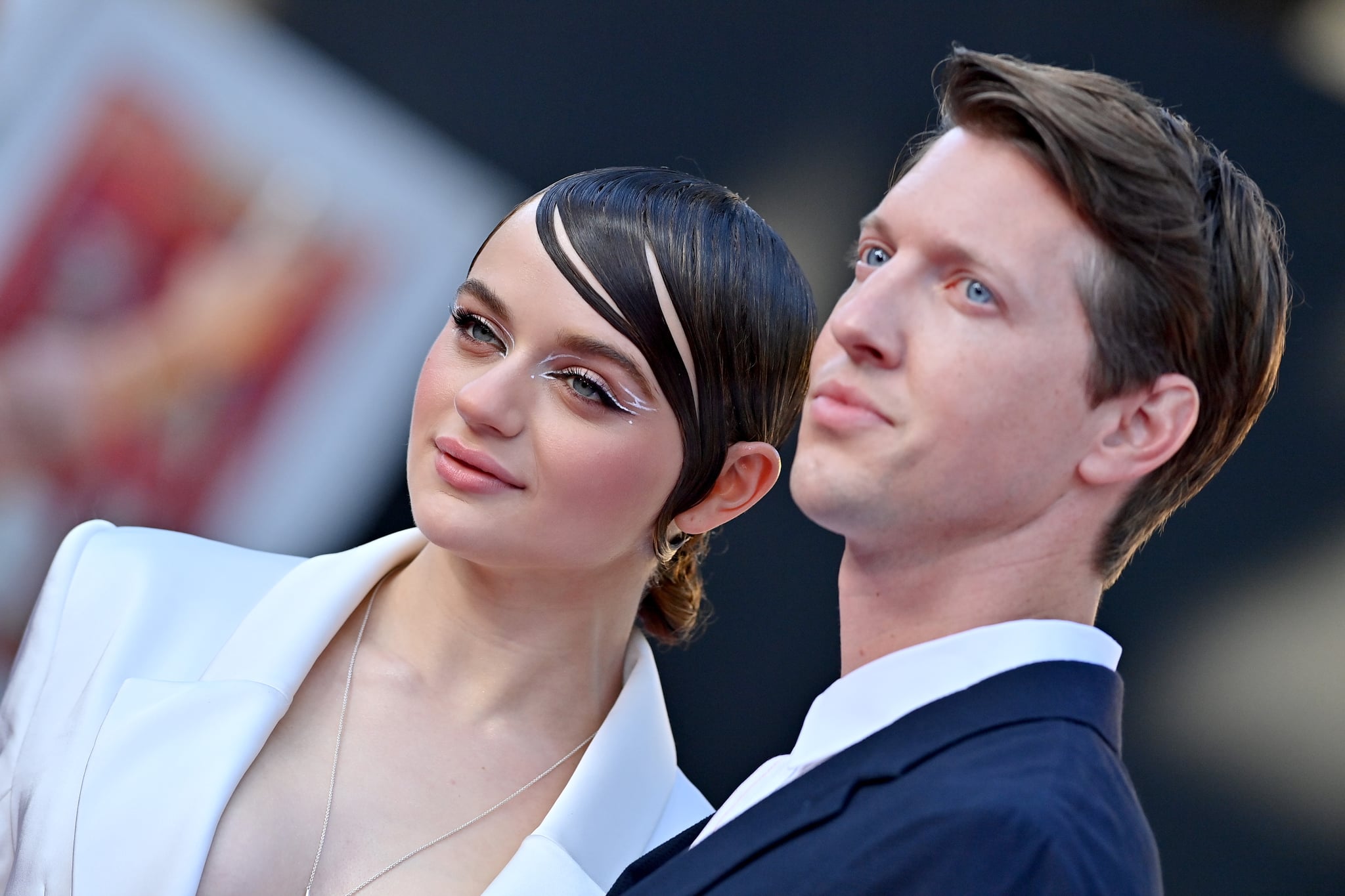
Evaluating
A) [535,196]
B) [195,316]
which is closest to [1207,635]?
[535,196]

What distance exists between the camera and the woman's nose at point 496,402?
2.04 m

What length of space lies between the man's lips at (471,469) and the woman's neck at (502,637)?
0.75 feet

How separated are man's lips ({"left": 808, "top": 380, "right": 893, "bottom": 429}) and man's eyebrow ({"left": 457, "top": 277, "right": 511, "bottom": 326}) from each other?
75 cm

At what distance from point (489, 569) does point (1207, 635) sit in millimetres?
1724

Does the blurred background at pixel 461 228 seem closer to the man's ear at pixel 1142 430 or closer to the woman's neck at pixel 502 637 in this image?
the woman's neck at pixel 502 637

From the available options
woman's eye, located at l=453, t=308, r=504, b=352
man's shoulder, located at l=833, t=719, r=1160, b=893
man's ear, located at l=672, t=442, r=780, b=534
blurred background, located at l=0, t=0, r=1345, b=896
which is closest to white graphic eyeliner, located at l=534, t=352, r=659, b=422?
woman's eye, located at l=453, t=308, r=504, b=352

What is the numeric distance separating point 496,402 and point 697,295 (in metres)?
0.38

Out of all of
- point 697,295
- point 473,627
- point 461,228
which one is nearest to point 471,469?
point 473,627

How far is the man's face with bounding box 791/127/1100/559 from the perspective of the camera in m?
1.48

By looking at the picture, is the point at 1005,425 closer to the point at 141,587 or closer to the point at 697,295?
the point at 697,295

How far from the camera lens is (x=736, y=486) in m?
2.35

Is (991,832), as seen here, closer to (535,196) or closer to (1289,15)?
(535,196)

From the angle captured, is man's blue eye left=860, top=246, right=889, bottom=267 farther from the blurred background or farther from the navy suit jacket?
the blurred background

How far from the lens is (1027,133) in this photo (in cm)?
157
